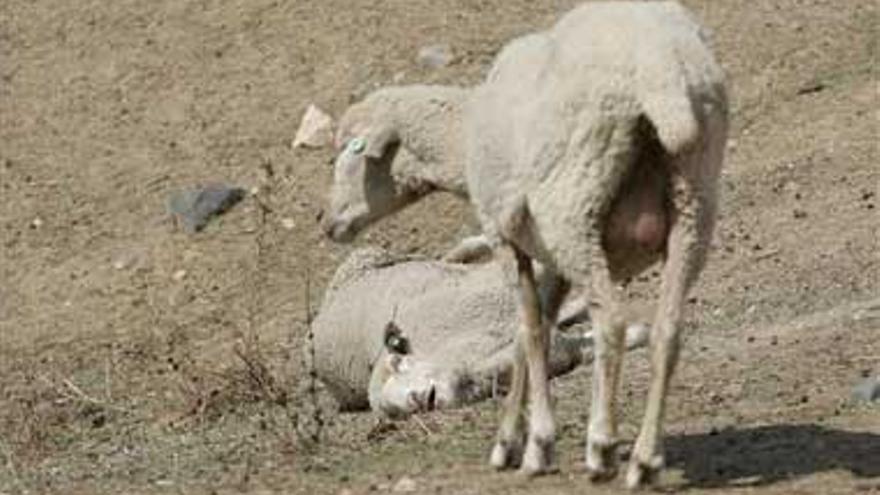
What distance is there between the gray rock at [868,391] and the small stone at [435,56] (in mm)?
8433

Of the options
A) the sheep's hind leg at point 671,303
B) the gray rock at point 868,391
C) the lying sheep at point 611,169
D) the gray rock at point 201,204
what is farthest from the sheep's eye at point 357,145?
the gray rock at point 201,204

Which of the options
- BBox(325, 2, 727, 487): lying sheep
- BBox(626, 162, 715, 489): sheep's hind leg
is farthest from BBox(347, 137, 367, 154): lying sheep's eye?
BBox(626, 162, 715, 489): sheep's hind leg

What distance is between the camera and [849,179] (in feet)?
45.6

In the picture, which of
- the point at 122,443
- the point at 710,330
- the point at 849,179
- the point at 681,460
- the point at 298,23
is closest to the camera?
the point at 681,460

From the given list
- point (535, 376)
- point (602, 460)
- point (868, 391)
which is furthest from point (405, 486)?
point (868, 391)

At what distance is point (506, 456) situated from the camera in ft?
27.7

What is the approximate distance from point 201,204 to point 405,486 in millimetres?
8096

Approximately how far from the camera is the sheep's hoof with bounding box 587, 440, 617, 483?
770 centimetres

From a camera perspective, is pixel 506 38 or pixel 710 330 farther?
pixel 506 38

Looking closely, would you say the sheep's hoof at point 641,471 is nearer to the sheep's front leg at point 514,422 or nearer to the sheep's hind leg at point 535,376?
the sheep's hind leg at point 535,376

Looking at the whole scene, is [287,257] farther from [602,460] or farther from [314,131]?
[602,460]

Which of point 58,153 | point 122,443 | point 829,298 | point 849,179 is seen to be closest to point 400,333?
point 122,443

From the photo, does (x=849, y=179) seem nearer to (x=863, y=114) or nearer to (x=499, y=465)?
(x=863, y=114)

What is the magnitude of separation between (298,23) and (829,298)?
7.81 meters
